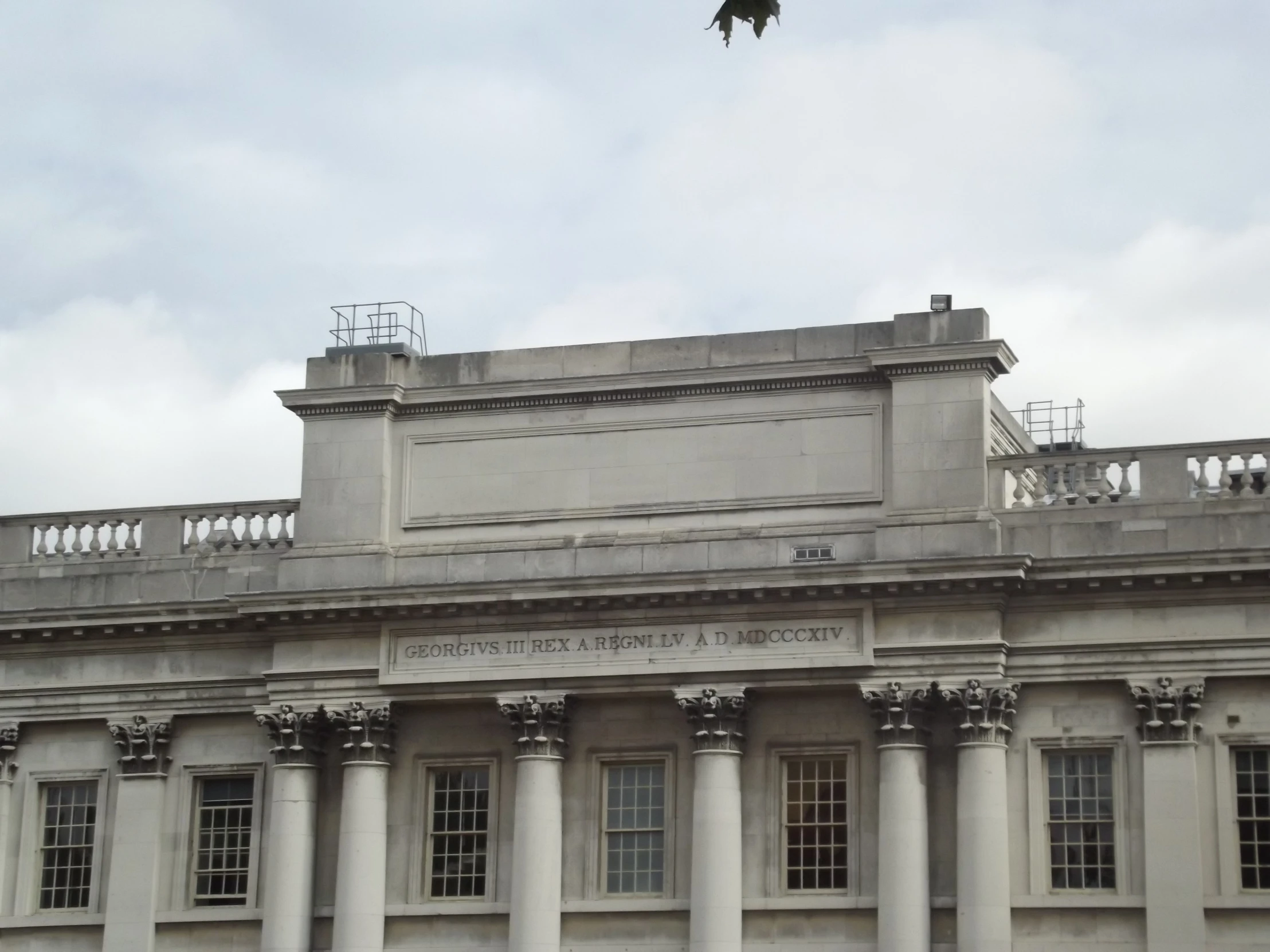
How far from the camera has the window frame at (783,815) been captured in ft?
113

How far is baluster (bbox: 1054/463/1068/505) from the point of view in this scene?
3447cm

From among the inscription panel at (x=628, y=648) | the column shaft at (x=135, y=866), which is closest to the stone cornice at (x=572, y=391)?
the inscription panel at (x=628, y=648)

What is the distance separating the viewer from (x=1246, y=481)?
3384 centimetres

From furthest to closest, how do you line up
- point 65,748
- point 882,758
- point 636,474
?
point 65,748 → point 636,474 → point 882,758

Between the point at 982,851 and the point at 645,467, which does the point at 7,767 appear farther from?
the point at 982,851

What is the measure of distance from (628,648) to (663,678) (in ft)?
2.56

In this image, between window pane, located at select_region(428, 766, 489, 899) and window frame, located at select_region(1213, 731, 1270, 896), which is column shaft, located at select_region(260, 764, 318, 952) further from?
window frame, located at select_region(1213, 731, 1270, 896)

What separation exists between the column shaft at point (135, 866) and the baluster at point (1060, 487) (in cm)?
1622

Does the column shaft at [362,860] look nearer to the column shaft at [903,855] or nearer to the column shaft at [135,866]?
the column shaft at [135,866]

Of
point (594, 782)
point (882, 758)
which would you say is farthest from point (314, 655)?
point (882, 758)

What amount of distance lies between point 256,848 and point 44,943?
4.33 metres

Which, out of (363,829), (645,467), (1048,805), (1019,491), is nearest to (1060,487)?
(1019,491)

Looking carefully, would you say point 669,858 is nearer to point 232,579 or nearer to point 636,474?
point 636,474

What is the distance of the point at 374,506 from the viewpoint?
37.8 metres
